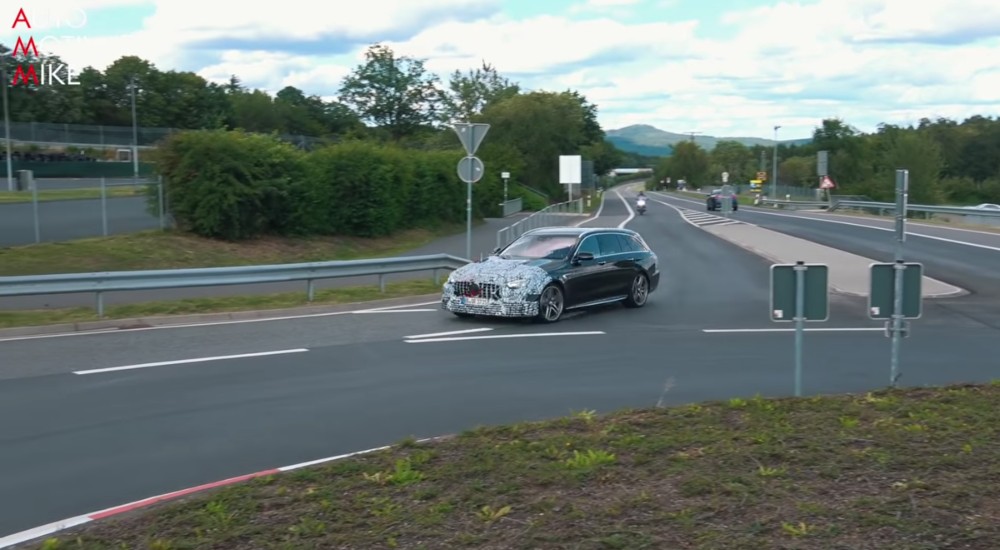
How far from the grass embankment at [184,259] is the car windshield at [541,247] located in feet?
10.2

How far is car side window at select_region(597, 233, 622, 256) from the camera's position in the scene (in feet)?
59.6

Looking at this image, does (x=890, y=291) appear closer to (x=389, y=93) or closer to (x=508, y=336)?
(x=508, y=336)

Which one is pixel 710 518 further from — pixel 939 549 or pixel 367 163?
pixel 367 163

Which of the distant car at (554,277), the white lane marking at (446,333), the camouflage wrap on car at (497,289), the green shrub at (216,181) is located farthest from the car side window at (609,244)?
the green shrub at (216,181)

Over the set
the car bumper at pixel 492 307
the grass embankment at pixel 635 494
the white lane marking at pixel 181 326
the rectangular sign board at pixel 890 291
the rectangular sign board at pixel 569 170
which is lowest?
the white lane marking at pixel 181 326

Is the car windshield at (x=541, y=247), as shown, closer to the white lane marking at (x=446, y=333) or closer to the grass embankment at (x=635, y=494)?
the white lane marking at (x=446, y=333)

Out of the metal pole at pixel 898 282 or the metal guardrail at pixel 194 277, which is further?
the metal guardrail at pixel 194 277

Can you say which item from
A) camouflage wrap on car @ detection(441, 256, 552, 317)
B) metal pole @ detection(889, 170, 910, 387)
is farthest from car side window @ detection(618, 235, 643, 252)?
metal pole @ detection(889, 170, 910, 387)

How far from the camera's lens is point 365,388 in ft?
35.2

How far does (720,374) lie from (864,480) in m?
5.16

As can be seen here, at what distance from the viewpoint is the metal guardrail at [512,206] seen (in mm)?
58938

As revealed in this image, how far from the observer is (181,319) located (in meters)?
16.1

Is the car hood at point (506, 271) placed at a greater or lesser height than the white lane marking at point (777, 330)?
greater

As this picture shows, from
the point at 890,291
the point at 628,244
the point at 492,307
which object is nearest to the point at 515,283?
the point at 492,307
